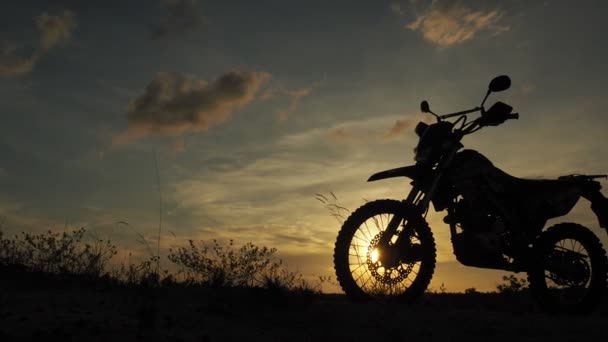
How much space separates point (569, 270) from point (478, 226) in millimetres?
1195

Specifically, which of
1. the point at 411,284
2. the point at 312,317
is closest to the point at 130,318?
the point at 312,317

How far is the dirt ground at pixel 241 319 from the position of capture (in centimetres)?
416

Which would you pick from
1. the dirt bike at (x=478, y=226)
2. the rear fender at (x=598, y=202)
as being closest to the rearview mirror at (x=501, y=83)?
the dirt bike at (x=478, y=226)

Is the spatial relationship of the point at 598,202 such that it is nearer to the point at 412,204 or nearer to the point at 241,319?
the point at 412,204

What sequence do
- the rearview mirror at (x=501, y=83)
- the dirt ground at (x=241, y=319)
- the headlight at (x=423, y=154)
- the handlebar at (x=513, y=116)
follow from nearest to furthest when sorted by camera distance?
the dirt ground at (x=241, y=319), the rearview mirror at (x=501, y=83), the headlight at (x=423, y=154), the handlebar at (x=513, y=116)

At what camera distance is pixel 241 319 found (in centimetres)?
487

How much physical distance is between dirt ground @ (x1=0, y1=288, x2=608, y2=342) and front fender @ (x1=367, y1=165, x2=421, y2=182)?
1.41 meters

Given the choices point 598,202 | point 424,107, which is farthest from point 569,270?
point 424,107

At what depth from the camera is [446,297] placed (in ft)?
27.2

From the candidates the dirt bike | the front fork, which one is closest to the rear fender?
the dirt bike

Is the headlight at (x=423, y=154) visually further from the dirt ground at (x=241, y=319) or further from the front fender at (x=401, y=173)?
the dirt ground at (x=241, y=319)

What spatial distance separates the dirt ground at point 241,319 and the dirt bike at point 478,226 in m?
0.47

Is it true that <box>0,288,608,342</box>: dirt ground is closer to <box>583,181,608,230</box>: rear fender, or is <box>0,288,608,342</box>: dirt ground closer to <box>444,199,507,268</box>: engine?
<box>444,199,507,268</box>: engine

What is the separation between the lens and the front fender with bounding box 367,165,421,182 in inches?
254
